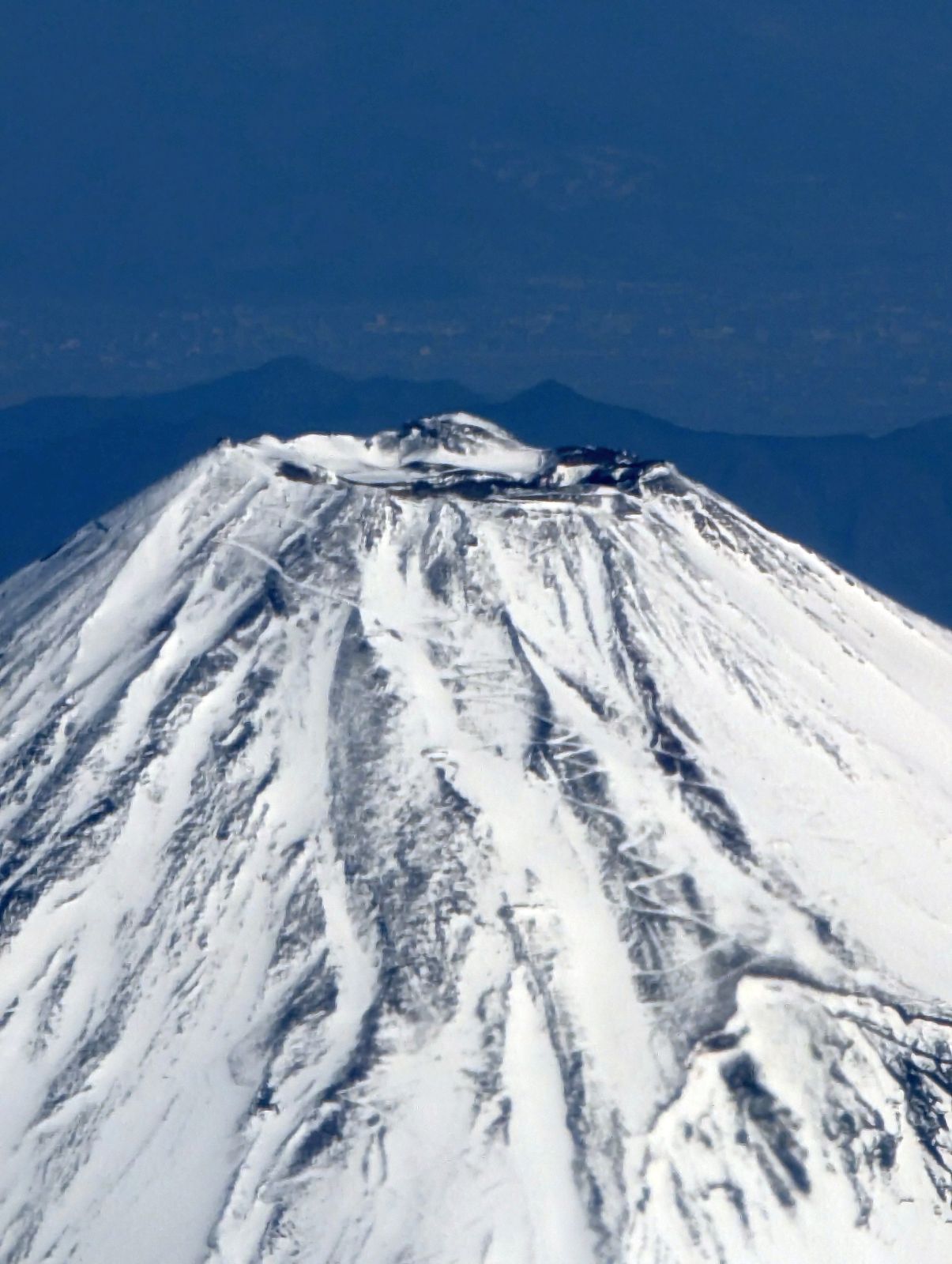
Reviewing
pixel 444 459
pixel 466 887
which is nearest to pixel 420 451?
pixel 444 459

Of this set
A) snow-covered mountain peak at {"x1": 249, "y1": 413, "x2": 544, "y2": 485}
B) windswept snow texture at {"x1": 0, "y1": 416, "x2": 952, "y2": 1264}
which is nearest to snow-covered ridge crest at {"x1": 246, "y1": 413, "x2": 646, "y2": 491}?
snow-covered mountain peak at {"x1": 249, "y1": 413, "x2": 544, "y2": 485}

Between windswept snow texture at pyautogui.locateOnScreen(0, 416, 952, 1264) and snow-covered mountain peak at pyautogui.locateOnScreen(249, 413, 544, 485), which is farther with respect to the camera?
snow-covered mountain peak at pyautogui.locateOnScreen(249, 413, 544, 485)

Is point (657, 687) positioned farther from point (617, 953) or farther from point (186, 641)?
point (186, 641)

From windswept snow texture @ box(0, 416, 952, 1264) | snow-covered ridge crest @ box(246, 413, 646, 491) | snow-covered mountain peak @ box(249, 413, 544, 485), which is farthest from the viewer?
snow-covered mountain peak @ box(249, 413, 544, 485)

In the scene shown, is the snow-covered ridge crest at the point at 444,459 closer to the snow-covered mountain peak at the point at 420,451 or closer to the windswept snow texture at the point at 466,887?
the snow-covered mountain peak at the point at 420,451

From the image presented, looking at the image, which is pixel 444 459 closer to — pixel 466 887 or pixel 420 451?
pixel 420 451

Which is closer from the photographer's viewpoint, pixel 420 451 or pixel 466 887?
pixel 466 887

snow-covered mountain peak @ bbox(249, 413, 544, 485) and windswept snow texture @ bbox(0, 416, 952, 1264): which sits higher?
snow-covered mountain peak @ bbox(249, 413, 544, 485)

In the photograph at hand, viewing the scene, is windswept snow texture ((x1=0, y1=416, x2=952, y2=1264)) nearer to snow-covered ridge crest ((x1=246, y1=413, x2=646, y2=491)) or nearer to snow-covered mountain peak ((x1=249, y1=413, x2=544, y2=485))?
snow-covered ridge crest ((x1=246, y1=413, x2=646, y2=491))

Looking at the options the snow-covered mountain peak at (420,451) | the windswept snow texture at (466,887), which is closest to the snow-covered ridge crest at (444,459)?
the snow-covered mountain peak at (420,451)
